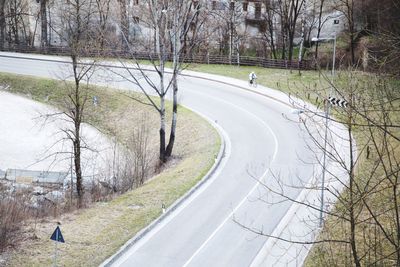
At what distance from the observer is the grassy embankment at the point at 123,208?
20.3 metres

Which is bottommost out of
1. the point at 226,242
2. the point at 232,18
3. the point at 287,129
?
the point at 226,242

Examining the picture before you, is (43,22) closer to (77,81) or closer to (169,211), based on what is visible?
(77,81)

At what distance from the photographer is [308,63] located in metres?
51.8

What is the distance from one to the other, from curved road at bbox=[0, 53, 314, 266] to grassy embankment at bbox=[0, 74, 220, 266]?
932mm

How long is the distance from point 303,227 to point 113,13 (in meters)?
41.4

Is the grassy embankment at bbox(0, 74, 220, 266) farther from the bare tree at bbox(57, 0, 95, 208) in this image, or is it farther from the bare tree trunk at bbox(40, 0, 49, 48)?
the bare tree trunk at bbox(40, 0, 49, 48)

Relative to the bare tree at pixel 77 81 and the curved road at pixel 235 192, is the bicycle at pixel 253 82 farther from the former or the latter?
the bare tree at pixel 77 81

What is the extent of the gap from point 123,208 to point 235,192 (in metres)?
5.69

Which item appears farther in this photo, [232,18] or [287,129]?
[232,18]

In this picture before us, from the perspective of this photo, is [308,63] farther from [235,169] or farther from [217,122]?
[235,169]

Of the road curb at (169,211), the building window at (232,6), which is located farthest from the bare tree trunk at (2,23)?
the road curb at (169,211)

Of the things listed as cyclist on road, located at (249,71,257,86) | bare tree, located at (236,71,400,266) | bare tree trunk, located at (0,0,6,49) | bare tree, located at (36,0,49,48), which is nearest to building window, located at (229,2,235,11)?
cyclist on road, located at (249,71,257,86)

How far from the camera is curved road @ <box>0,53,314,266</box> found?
21.1 metres

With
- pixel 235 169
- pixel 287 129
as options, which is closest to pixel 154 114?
pixel 287 129
